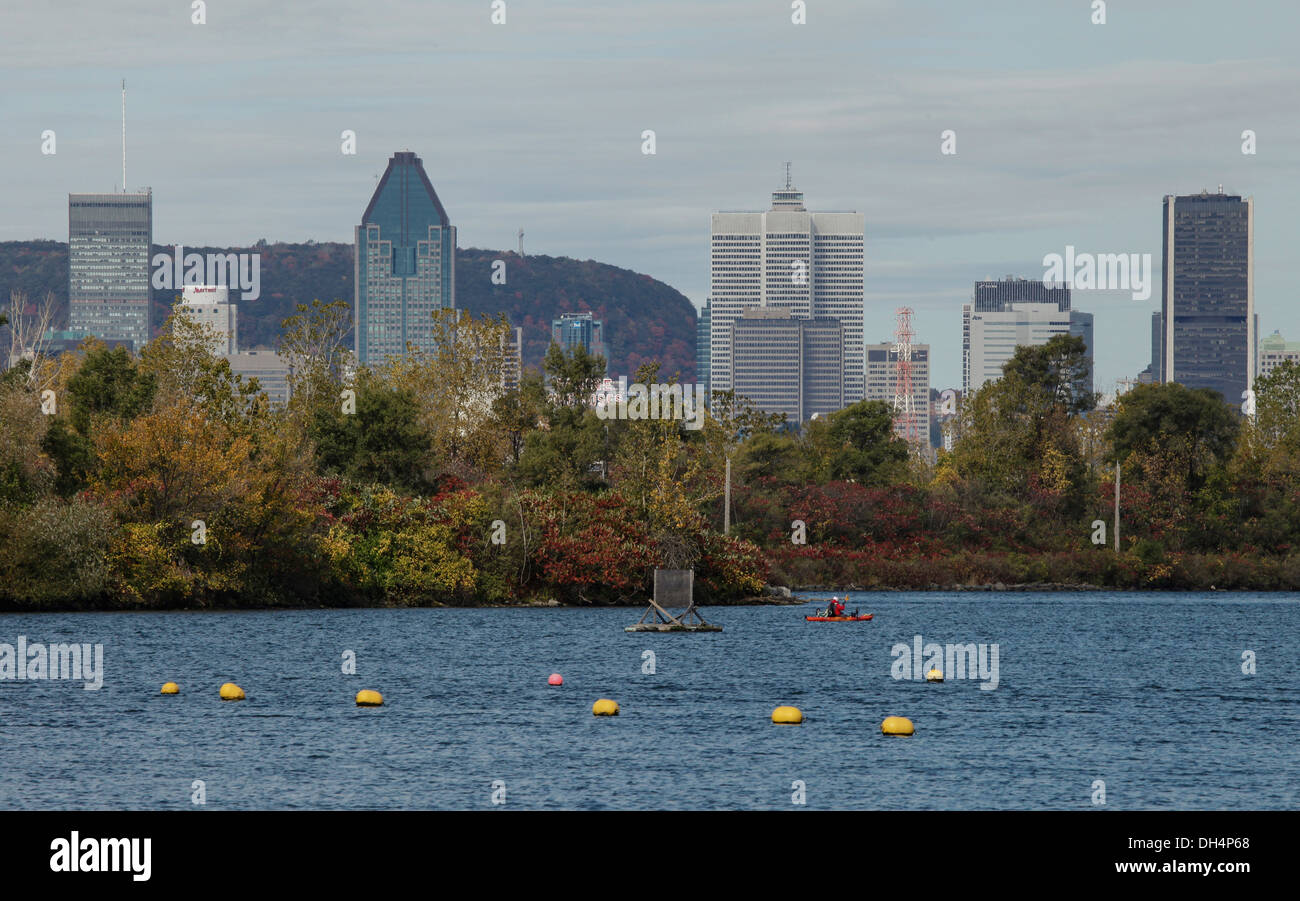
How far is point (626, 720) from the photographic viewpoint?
155 ft

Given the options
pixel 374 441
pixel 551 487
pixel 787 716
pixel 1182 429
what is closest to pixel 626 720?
pixel 787 716

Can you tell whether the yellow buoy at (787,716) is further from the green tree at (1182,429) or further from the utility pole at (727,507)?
the green tree at (1182,429)

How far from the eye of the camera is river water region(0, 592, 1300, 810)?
3591cm

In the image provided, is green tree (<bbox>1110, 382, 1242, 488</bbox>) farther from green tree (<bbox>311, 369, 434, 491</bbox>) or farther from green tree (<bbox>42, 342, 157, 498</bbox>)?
green tree (<bbox>42, 342, 157, 498</bbox>)

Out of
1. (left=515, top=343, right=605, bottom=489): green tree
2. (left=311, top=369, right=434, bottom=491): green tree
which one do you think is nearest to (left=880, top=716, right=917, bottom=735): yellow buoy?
(left=515, top=343, right=605, bottom=489): green tree

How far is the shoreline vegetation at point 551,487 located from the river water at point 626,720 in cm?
472

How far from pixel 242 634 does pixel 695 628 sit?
19.6 metres

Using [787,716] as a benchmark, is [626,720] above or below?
below

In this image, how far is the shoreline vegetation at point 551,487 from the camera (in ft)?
259

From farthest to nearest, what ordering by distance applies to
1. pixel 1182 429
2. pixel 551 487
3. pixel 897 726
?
pixel 1182 429 < pixel 551 487 < pixel 897 726

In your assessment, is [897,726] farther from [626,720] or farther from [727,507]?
[727,507]

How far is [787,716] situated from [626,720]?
4490mm
